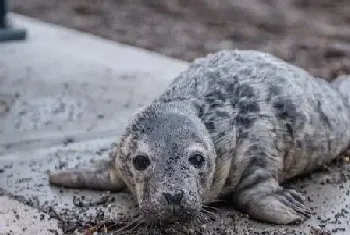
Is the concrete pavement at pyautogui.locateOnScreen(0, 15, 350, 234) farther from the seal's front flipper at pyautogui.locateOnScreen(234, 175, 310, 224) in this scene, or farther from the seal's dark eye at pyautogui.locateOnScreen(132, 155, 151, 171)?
the seal's dark eye at pyautogui.locateOnScreen(132, 155, 151, 171)

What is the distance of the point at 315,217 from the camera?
3.95 m

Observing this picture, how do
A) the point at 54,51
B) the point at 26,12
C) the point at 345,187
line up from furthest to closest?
1. the point at 26,12
2. the point at 54,51
3. the point at 345,187

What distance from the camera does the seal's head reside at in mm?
3445

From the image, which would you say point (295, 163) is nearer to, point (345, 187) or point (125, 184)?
point (345, 187)

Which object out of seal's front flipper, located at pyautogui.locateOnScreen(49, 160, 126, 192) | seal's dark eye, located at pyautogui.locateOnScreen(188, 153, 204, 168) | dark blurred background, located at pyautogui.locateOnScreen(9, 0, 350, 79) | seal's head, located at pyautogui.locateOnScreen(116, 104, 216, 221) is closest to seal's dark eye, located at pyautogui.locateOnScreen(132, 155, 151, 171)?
seal's head, located at pyautogui.locateOnScreen(116, 104, 216, 221)

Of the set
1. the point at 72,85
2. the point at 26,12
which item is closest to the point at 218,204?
the point at 72,85

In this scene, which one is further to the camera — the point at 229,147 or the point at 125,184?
the point at 125,184

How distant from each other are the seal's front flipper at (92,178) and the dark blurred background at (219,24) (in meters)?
2.70

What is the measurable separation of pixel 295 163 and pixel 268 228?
606mm

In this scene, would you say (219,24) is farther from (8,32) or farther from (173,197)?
(173,197)

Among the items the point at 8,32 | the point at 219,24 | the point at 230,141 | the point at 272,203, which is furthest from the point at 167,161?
the point at 219,24

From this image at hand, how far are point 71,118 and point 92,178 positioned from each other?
4.10 feet

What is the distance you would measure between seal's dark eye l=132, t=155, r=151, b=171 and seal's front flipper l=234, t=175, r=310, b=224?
0.61m

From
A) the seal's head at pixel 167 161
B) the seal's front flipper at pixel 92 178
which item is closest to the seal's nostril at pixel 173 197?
the seal's head at pixel 167 161
